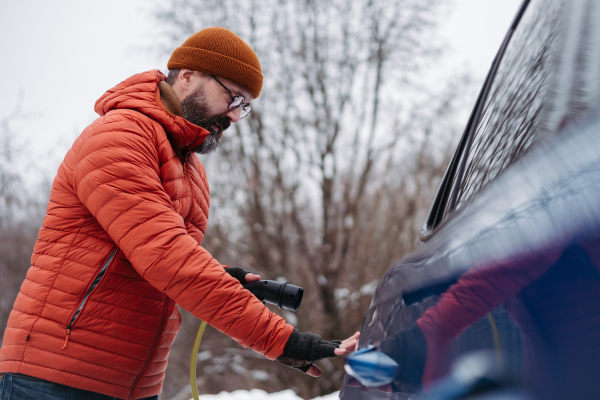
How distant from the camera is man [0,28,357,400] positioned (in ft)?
4.92

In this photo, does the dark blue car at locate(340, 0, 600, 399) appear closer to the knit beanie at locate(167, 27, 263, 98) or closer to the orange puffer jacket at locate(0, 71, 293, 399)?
the orange puffer jacket at locate(0, 71, 293, 399)

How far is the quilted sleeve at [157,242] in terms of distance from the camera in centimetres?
148

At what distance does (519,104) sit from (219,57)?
49.0 inches

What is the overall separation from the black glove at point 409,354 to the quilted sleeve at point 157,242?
663 mm

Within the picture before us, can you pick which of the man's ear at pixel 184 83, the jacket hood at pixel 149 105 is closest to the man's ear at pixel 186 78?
the man's ear at pixel 184 83

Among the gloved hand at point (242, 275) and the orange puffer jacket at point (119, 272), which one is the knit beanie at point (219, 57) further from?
the gloved hand at point (242, 275)

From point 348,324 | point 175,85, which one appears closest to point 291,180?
point 348,324

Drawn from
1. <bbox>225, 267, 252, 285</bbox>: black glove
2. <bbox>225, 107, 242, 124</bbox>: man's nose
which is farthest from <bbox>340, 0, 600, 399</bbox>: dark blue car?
<bbox>225, 107, 242, 124</bbox>: man's nose

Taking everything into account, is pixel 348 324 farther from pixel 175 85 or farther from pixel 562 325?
pixel 562 325

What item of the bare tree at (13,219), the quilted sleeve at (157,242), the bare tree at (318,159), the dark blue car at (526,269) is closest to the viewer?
the dark blue car at (526,269)

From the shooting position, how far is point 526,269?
0.61 m

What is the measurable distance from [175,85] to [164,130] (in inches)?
11.7

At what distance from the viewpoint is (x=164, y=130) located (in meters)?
1.74

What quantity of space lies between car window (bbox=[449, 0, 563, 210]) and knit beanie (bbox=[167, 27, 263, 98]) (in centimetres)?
94
